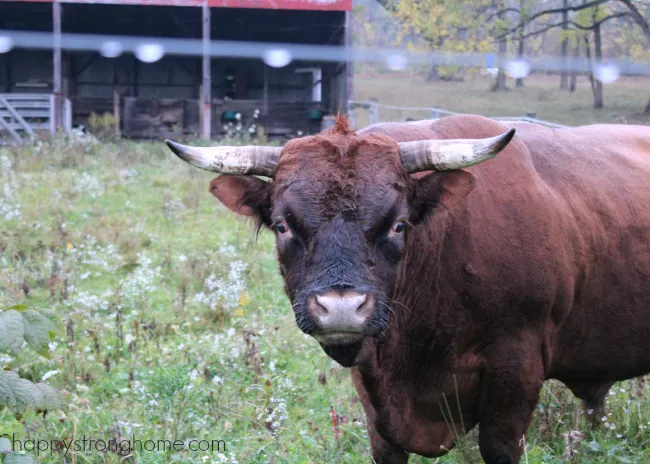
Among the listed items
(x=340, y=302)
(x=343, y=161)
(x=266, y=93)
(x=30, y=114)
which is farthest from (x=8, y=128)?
(x=340, y=302)

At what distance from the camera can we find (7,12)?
23.2 metres

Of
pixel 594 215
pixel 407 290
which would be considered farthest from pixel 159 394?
pixel 594 215

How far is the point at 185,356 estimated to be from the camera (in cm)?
568

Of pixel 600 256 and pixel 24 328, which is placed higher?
pixel 600 256

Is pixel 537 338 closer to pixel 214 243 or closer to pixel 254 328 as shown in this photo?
pixel 254 328

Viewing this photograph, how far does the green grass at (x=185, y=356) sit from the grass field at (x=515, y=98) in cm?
1531

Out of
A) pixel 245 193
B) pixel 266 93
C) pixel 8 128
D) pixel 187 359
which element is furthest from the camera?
pixel 266 93

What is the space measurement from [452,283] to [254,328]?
2655mm

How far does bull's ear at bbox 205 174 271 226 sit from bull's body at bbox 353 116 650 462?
69 cm

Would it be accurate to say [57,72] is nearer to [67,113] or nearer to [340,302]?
[67,113]

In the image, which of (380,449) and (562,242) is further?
(380,449)

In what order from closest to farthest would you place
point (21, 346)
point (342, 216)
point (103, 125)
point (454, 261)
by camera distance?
point (21, 346)
point (342, 216)
point (454, 261)
point (103, 125)

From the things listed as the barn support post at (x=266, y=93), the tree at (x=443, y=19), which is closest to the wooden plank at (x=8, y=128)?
the barn support post at (x=266, y=93)

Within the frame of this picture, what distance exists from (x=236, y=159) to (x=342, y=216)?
66 centimetres
